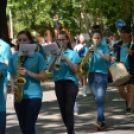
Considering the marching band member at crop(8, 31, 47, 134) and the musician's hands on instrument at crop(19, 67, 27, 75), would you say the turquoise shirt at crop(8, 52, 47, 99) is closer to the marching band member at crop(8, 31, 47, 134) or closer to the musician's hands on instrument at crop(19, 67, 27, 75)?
the marching band member at crop(8, 31, 47, 134)

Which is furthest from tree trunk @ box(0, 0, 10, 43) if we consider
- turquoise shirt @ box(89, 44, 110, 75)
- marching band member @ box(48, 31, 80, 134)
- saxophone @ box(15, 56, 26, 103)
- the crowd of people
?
saxophone @ box(15, 56, 26, 103)

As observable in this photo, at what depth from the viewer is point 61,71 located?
5629 mm

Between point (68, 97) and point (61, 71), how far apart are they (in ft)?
1.33

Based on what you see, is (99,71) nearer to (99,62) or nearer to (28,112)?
(99,62)

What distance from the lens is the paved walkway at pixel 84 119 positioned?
21.8 feet

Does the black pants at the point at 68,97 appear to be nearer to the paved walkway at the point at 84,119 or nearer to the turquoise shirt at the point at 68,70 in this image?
the turquoise shirt at the point at 68,70

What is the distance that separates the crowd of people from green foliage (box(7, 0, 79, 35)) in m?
17.2

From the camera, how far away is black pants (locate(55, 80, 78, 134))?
5.61 meters

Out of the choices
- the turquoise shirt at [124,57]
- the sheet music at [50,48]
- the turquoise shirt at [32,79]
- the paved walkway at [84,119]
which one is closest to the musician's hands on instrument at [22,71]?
the turquoise shirt at [32,79]

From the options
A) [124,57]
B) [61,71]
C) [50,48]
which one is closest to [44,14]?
[124,57]

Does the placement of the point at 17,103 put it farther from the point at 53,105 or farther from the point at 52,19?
the point at 52,19

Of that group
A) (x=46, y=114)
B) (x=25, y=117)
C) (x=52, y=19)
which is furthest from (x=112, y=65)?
(x=52, y=19)

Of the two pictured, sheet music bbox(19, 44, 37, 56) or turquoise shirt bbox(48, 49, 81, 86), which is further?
turquoise shirt bbox(48, 49, 81, 86)

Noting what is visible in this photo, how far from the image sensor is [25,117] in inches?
182
